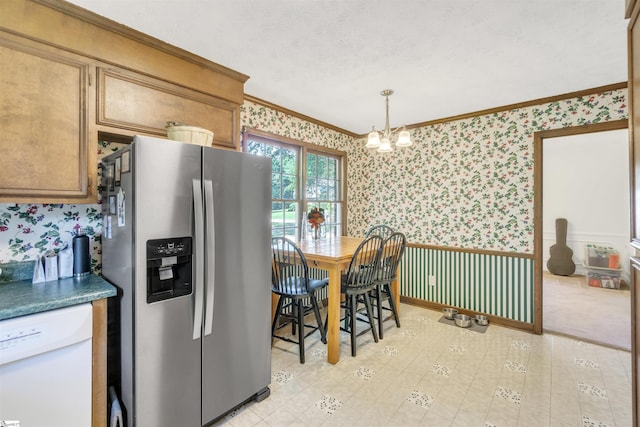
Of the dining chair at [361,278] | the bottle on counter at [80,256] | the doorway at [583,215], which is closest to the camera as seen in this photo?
the bottle on counter at [80,256]

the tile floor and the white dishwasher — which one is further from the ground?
the white dishwasher

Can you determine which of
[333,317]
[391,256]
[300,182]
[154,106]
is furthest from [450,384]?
[154,106]

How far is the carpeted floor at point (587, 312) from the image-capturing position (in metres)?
2.98

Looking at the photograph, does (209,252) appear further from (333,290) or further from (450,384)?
(450,384)

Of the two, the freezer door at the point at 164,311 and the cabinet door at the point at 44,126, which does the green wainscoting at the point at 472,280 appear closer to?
the freezer door at the point at 164,311

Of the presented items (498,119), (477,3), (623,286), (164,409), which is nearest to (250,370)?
(164,409)

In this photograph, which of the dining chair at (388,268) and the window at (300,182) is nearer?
the dining chair at (388,268)

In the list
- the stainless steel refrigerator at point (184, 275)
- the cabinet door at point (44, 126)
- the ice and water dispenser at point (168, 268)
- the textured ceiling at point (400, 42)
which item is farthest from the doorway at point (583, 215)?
the cabinet door at point (44, 126)

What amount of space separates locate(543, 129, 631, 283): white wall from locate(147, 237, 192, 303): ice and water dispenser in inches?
234

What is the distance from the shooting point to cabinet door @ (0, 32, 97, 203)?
1.43 m

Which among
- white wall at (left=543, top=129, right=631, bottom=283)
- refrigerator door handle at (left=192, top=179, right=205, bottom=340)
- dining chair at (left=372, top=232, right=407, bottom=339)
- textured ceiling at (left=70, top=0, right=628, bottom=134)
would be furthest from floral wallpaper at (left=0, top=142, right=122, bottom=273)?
white wall at (left=543, top=129, right=631, bottom=283)

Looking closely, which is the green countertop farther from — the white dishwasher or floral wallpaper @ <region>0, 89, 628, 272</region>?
floral wallpaper @ <region>0, 89, 628, 272</region>

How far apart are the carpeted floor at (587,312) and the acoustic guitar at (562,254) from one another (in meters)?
0.32

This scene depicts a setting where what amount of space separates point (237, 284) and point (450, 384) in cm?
176
